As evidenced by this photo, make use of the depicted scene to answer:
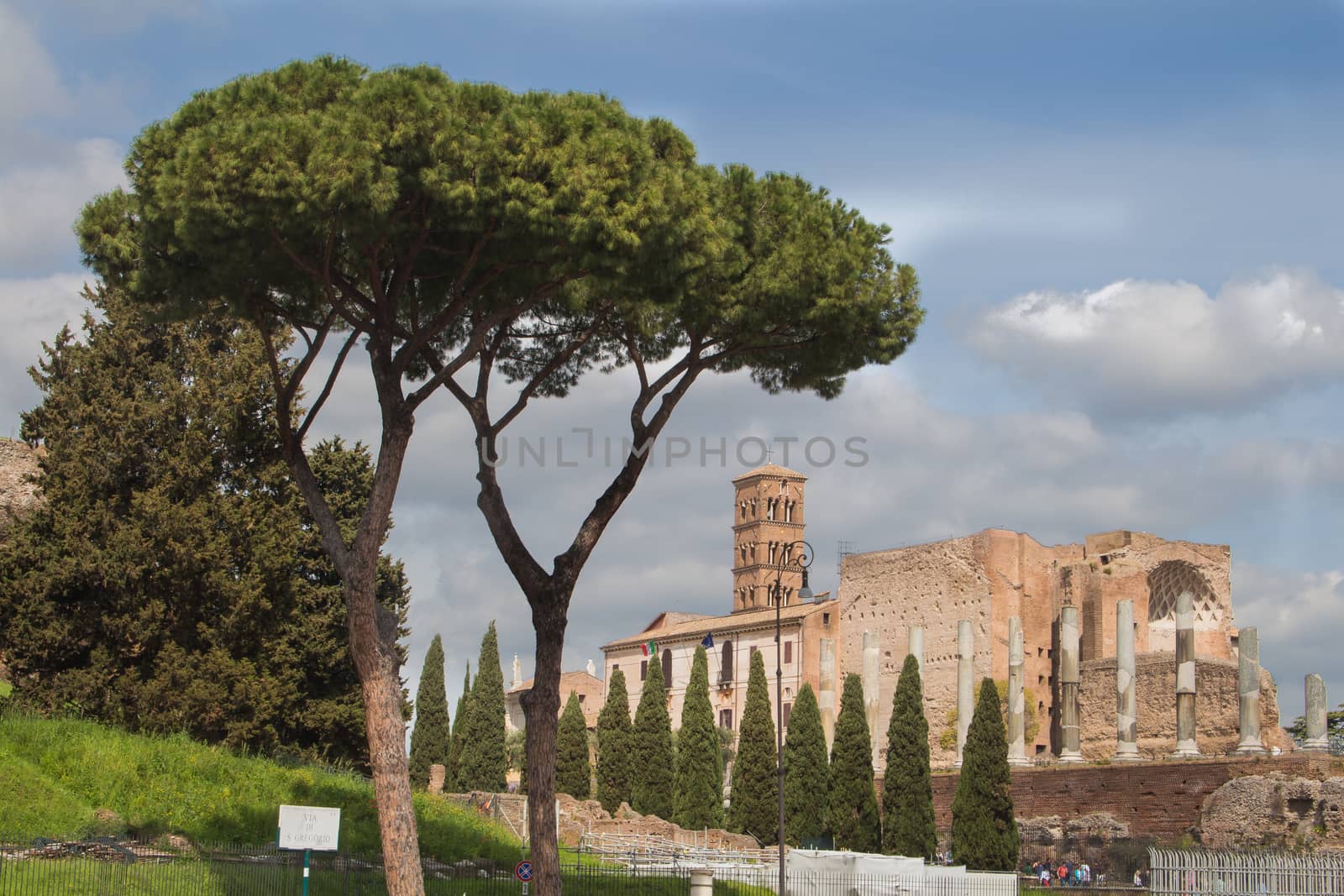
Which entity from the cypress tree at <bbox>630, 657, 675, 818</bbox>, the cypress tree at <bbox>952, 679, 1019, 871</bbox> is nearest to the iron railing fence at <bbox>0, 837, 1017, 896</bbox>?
the cypress tree at <bbox>952, 679, 1019, 871</bbox>

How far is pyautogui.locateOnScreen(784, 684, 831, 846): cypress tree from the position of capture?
125ft

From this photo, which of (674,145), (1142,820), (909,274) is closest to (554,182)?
(674,145)

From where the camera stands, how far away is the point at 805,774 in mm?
39250

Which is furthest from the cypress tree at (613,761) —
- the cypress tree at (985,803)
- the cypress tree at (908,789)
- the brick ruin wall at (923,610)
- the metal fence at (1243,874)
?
the metal fence at (1243,874)

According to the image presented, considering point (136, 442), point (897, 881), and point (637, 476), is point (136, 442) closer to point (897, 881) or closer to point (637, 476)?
point (637, 476)

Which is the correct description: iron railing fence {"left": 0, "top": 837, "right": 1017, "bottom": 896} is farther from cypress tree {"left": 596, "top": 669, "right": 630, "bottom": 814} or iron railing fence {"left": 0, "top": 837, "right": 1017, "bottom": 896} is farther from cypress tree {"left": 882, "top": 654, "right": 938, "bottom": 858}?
cypress tree {"left": 596, "top": 669, "right": 630, "bottom": 814}

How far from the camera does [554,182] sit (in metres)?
14.5

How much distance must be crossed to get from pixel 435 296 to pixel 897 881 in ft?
42.6

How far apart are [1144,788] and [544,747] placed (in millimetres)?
21893

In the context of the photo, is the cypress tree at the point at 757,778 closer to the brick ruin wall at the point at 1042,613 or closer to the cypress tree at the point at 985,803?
the brick ruin wall at the point at 1042,613

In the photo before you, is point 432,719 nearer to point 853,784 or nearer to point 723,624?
point 853,784

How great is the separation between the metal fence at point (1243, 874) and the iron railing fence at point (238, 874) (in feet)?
21.2

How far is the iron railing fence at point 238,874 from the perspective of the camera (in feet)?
49.4

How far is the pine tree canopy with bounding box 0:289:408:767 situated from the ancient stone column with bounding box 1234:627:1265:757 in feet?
64.7
